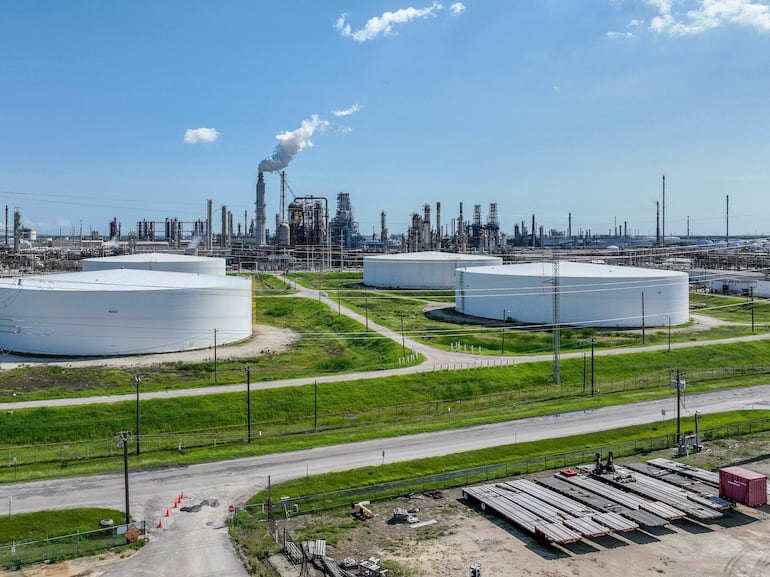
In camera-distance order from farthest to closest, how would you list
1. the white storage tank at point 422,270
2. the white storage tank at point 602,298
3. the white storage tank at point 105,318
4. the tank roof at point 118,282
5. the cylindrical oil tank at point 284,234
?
the cylindrical oil tank at point 284,234 < the white storage tank at point 422,270 < the white storage tank at point 602,298 < the tank roof at point 118,282 < the white storage tank at point 105,318

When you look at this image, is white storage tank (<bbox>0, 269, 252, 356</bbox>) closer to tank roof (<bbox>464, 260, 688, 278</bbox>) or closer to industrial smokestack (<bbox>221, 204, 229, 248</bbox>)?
tank roof (<bbox>464, 260, 688, 278</bbox>)

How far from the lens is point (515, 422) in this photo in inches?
1058

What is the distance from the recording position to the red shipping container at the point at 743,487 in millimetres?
18172

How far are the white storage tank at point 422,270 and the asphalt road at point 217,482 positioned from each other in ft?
Answer: 158

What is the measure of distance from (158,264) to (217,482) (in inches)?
2061

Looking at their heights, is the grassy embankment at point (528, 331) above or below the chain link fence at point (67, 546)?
above

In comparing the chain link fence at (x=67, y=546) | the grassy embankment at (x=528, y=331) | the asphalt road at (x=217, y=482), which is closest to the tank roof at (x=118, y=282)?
the grassy embankment at (x=528, y=331)

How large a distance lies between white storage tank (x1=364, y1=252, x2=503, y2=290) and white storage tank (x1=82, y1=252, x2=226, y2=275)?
19.2m

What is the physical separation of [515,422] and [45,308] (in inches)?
1103

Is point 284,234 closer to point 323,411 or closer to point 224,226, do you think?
point 224,226

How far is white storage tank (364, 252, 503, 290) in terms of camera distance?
252ft

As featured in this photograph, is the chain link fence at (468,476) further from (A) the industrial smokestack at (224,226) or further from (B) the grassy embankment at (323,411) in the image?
(A) the industrial smokestack at (224,226)

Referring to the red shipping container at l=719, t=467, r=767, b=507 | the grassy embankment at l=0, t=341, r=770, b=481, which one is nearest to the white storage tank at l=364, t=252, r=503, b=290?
the grassy embankment at l=0, t=341, r=770, b=481

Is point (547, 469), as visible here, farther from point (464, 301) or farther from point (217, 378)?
point (464, 301)
